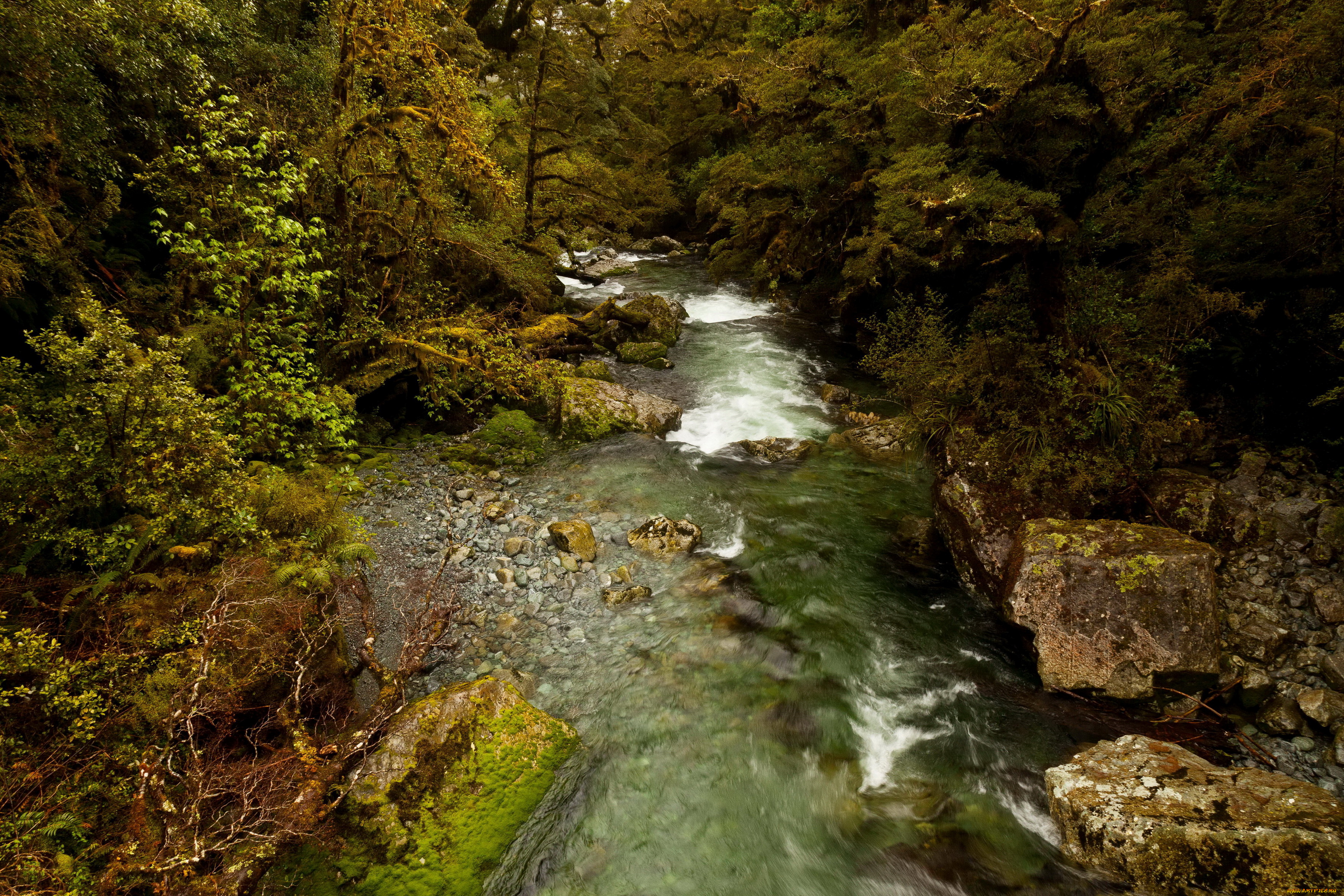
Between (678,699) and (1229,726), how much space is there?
5766mm

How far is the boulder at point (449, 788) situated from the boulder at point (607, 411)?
7.09 metres

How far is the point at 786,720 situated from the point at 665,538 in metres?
3.45

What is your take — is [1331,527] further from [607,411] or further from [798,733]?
[607,411]

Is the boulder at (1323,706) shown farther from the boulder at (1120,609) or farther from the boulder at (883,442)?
the boulder at (883,442)

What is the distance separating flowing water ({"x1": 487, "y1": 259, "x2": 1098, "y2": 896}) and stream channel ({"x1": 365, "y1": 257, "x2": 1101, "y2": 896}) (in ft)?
0.07

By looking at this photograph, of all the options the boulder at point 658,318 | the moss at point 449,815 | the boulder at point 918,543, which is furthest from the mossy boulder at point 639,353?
the moss at point 449,815

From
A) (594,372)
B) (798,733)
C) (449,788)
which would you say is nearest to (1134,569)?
(798,733)

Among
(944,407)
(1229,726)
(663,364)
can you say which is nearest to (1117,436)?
(944,407)

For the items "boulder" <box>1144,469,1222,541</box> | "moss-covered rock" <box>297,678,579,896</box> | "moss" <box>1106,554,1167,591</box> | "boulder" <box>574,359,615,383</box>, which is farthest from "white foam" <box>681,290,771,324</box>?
"moss-covered rock" <box>297,678,579,896</box>

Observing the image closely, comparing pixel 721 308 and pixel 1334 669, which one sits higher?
pixel 721 308

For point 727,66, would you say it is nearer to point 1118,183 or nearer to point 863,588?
point 1118,183

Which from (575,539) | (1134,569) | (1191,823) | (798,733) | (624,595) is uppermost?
(1134,569)

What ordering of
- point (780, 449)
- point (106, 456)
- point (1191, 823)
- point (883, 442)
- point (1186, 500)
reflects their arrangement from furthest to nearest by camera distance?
point (780, 449), point (883, 442), point (1186, 500), point (106, 456), point (1191, 823)

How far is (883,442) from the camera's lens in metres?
11.9
